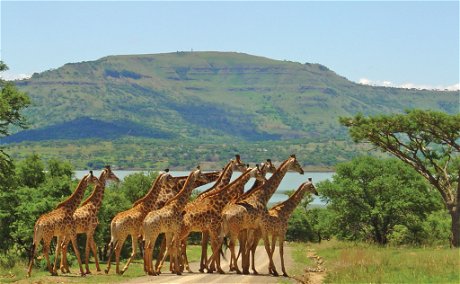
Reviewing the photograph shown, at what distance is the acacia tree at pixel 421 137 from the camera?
45.1 m

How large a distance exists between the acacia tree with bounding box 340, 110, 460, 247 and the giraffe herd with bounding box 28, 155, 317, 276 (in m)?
17.6

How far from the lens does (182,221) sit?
2806 cm

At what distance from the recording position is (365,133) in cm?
4747

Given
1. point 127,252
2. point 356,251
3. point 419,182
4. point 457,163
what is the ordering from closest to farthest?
point 356,251, point 127,252, point 457,163, point 419,182

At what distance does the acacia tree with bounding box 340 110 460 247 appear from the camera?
45062 mm

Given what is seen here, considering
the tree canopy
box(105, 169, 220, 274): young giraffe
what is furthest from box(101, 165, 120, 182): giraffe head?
the tree canopy

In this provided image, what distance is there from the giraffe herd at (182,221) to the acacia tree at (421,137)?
691 inches

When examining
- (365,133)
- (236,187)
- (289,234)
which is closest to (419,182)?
(365,133)

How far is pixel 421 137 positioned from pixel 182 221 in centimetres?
2351

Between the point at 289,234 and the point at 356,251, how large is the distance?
3275 cm

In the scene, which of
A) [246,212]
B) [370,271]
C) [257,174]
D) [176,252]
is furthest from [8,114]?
[370,271]

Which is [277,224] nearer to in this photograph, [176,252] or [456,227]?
[176,252]

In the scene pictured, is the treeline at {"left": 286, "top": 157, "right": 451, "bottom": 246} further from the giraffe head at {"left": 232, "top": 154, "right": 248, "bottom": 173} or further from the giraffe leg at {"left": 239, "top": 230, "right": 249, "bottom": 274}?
the giraffe leg at {"left": 239, "top": 230, "right": 249, "bottom": 274}

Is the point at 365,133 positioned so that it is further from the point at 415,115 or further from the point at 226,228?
the point at 226,228
